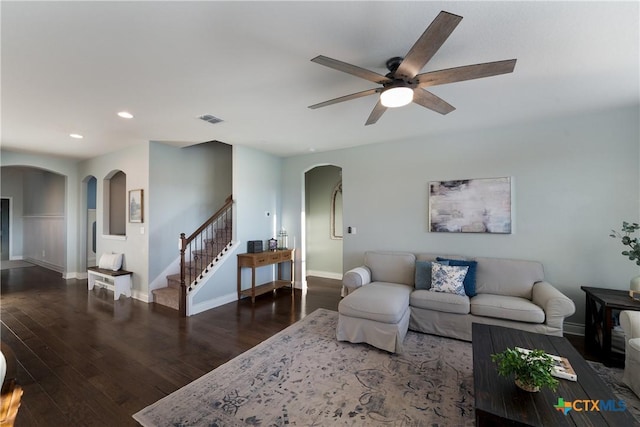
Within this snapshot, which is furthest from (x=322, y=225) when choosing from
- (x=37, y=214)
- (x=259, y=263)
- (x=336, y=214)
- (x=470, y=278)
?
(x=37, y=214)

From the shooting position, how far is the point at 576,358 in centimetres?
186

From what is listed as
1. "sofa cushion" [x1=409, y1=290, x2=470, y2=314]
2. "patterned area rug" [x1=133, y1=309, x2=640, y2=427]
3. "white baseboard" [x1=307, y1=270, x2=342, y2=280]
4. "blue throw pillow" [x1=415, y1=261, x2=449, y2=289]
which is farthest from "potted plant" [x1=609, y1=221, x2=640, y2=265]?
"white baseboard" [x1=307, y1=270, x2=342, y2=280]

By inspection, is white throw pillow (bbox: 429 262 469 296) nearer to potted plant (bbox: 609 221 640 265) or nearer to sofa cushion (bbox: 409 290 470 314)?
sofa cushion (bbox: 409 290 470 314)

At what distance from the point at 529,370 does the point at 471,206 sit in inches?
107

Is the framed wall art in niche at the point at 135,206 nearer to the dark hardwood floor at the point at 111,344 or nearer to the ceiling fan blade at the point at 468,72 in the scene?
the dark hardwood floor at the point at 111,344

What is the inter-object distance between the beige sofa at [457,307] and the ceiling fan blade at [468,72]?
2.15 meters

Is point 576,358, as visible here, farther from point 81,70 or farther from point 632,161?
point 81,70

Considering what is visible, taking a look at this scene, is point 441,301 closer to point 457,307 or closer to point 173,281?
point 457,307

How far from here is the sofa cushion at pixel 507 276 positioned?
10.7 feet

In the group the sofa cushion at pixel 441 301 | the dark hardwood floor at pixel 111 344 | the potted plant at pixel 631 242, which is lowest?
the dark hardwood floor at pixel 111 344

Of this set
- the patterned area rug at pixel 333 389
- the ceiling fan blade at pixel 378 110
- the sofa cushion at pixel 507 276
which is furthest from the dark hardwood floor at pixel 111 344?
the ceiling fan blade at pixel 378 110

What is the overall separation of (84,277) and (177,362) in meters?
5.54

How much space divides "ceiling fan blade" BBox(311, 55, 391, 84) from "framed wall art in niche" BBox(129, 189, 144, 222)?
4.37 meters

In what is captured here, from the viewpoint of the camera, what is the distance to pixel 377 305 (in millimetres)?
2863
